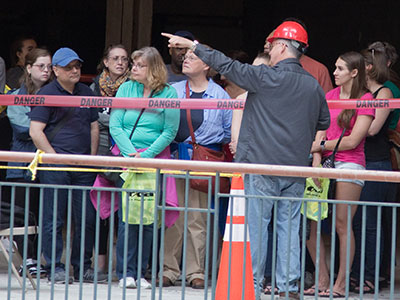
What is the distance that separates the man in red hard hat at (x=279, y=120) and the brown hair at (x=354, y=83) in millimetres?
916

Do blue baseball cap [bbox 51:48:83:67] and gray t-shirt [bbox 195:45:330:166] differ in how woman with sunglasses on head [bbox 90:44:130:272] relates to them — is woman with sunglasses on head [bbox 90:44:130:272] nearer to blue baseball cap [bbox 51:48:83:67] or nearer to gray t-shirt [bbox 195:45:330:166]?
blue baseball cap [bbox 51:48:83:67]

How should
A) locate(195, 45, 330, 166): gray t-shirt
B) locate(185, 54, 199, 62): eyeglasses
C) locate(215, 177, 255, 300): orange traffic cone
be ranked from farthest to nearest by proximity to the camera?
1. locate(185, 54, 199, 62): eyeglasses
2. locate(195, 45, 330, 166): gray t-shirt
3. locate(215, 177, 255, 300): orange traffic cone

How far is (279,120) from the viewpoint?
7.21m

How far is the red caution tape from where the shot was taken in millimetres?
8164

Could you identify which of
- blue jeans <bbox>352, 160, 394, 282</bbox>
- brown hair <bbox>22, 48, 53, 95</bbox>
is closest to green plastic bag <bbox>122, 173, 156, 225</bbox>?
brown hair <bbox>22, 48, 53, 95</bbox>

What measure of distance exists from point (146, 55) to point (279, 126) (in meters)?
1.64

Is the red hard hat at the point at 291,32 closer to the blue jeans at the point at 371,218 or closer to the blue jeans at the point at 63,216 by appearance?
the blue jeans at the point at 371,218

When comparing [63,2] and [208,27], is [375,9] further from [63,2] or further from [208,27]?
[63,2]

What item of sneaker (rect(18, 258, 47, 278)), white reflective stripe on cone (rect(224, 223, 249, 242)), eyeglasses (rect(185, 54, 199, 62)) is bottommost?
sneaker (rect(18, 258, 47, 278))

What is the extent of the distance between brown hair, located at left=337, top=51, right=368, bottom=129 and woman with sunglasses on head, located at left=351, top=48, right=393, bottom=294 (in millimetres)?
A: 273

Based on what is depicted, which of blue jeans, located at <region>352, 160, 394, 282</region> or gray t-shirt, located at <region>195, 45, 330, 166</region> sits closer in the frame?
gray t-shirt, located at <region>195, 45, 330, 166</region>

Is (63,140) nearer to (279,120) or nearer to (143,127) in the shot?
(143,127)

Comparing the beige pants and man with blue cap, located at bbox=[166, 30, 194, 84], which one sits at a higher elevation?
man with blue cap, located at bbox=[166, 30, 194, 84]

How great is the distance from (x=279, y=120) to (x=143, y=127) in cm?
148
